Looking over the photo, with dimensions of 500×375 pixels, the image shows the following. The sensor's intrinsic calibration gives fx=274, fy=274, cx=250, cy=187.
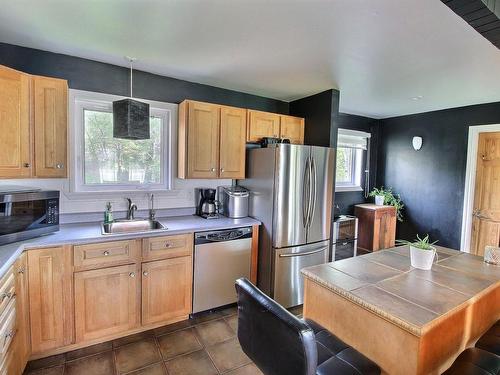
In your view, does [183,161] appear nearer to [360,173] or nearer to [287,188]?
[287,188]

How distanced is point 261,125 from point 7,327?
271 cm

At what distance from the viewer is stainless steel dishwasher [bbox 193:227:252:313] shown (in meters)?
2.59

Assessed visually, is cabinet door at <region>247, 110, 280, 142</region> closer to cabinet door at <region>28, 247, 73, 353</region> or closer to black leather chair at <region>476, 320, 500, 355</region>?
cabinet door at <region>28, 247, 73, 353</region>

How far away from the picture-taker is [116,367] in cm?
200

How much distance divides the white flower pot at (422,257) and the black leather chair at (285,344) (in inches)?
29.1

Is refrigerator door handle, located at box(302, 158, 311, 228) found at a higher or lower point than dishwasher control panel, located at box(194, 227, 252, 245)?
higher

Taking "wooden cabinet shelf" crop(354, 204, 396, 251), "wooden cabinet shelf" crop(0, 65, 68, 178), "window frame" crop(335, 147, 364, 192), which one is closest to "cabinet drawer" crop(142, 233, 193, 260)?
"wooden cabinet shelf" crop(0, 65, 68, 178)

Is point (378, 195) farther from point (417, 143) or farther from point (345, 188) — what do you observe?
point (417, 143)

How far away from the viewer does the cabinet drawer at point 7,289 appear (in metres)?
1.48

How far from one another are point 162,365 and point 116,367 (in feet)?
1.07

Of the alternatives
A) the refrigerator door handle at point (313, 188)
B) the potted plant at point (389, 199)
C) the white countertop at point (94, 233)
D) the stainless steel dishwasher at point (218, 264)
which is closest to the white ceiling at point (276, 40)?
the refrigerator door handle at point (313, 188)

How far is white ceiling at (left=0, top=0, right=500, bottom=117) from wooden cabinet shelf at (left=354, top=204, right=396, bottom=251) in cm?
190

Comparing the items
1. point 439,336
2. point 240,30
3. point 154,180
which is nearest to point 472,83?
point 240,30

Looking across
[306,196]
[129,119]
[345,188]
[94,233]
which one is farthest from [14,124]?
[345,188]
